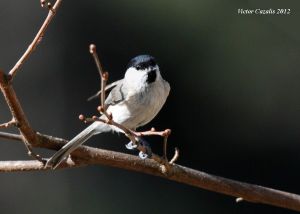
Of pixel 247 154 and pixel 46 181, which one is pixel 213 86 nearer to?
pixel 247 154

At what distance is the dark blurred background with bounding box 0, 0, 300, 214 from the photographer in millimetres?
3393

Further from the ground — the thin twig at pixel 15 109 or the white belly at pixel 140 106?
the thin twig at pixel 15 109

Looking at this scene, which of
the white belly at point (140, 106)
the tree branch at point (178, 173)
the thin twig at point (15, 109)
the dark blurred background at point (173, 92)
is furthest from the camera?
the dark blurred background at point (173, 92)

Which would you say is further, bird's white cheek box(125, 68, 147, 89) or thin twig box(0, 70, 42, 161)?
bird's white cheek box(125, 68, 147, 89)

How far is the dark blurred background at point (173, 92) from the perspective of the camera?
3.39 m

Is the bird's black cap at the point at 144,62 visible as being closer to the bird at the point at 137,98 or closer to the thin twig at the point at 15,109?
the bird at the point at 137,98

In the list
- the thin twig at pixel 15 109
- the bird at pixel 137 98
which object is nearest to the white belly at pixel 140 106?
the bird at pixel 137 98

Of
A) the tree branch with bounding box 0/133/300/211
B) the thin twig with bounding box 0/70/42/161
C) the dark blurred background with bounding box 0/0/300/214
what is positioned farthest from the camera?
the dark blurred background with bounding box 0/0/300/214

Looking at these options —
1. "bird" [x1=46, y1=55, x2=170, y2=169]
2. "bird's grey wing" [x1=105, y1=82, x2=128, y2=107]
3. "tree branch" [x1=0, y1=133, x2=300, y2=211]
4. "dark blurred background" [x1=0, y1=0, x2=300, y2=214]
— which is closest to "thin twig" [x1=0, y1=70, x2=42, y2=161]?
"tree branch" [x1=0, y1=133, x2=300, y2=211]

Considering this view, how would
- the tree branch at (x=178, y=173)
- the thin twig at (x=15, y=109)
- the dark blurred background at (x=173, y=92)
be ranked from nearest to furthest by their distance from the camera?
the thin twig at (x=15, y=109)
the tree branch at (x=178, y=173)
the dark blurred background at (x=173, y=92)

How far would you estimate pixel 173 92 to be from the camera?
3.40 meters

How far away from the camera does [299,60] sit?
11.6ft

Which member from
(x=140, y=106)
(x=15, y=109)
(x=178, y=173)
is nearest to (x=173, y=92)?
(x=140, y=106)

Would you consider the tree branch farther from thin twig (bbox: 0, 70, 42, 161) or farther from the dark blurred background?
the dark blurred background
